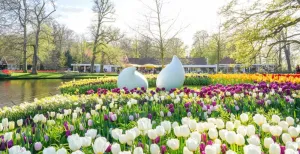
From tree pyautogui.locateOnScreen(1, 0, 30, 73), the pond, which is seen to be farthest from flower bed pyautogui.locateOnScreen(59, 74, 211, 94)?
tree pyautogui.locateOnScreen(1, 0, 30, 73)

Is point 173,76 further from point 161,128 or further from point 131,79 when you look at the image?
point 161,128

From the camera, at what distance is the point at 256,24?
624 inches

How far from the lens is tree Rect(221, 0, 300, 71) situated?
15477 millimetres

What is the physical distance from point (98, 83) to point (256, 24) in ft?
29.7

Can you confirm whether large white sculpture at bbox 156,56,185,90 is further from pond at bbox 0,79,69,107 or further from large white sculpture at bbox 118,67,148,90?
pond at bbox 0,79,69,107

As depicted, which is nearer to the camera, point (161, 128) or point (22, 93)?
point (161, 128)

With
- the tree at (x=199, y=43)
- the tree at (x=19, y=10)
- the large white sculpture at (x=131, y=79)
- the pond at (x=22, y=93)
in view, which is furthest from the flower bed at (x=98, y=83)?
the tree at (x=199, y=43)

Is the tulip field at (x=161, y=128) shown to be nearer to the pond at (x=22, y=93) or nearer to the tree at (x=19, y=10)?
the pond at (x=22, y=93)

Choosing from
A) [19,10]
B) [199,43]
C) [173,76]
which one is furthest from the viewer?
[199,43]

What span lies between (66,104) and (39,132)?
293cm

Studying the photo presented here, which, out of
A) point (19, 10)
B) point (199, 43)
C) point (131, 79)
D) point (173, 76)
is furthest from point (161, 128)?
point (199, 43)

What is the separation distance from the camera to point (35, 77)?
1216 inches

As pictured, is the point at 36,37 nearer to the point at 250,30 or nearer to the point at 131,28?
the point at 131,28

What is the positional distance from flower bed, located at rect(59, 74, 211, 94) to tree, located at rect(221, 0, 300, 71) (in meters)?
2.56
